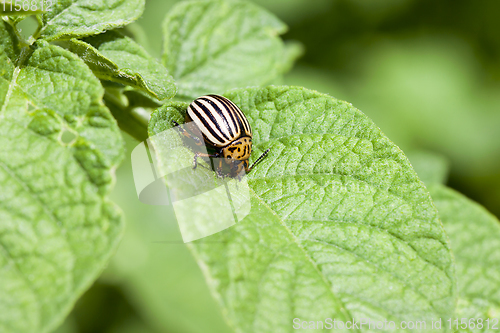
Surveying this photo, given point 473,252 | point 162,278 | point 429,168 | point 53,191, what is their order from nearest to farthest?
point 53,191, point 473,252, point 429,168, point 162,278

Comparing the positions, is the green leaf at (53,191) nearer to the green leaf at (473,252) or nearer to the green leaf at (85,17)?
the green leaf at (85,17)

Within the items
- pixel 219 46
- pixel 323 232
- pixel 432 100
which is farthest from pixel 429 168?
pixel 432 100

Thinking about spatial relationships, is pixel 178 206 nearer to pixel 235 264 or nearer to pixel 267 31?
pixel 235 264

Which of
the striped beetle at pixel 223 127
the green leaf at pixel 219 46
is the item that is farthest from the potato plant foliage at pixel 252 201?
the green leaf at pixel 219 46

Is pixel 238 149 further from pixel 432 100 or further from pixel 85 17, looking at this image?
pixel 432 100

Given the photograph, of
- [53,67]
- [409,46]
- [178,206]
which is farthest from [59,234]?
[409,46]

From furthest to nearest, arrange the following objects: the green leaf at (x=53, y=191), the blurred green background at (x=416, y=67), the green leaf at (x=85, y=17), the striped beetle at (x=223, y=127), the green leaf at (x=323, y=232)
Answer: the blurred green background at (x=416, y=67), the striped beetle at (x=223, y=127), the green leaf at (x=85, y=17), the green leaf at (x=323, y=232), the green leaf at (x=53, y=191)
